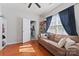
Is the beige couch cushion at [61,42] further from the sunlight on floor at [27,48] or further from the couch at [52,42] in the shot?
the sunlight on floor at [27,48]

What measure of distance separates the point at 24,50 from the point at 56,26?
2.42 feet

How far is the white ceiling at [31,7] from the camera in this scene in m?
1.74

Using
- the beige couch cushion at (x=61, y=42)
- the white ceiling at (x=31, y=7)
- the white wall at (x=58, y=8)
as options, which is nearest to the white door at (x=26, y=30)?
the white ceiling at (x=31, y=7)

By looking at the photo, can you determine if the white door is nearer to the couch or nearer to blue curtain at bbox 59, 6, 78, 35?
the couch

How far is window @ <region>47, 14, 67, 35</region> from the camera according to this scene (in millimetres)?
2025

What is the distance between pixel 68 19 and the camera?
81.9 inches

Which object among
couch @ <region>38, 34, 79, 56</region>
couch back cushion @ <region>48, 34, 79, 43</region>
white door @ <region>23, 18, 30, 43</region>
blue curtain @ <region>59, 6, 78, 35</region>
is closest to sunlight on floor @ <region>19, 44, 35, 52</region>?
white door @ <region>23, 18, 30, 43</region>

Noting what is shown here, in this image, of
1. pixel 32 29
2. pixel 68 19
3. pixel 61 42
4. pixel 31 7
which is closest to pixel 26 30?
pixel 32 29

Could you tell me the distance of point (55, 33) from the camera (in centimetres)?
204

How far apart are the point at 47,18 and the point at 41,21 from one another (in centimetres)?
13

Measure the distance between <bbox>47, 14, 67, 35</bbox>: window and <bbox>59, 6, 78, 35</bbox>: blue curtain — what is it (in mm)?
67

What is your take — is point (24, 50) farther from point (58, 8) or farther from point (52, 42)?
point (58, 8)

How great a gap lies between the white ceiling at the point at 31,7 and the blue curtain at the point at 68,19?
0.28 metres

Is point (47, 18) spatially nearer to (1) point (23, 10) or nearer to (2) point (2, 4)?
(1) point (23, 10)
